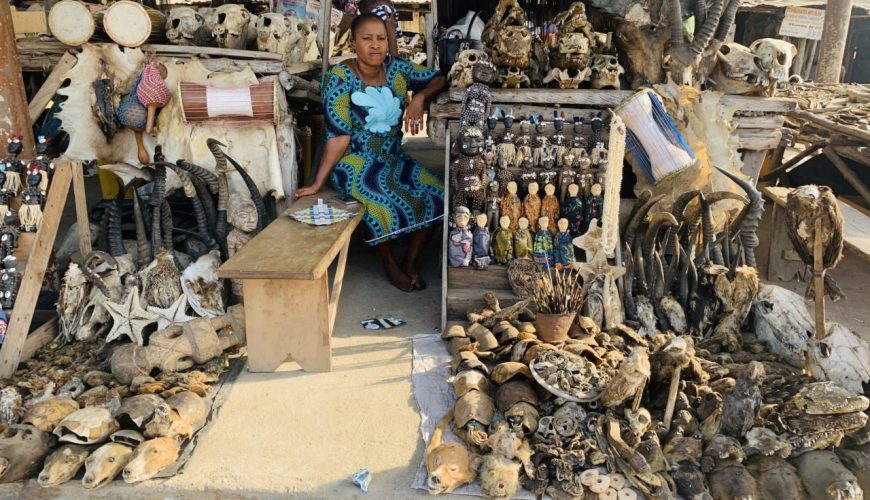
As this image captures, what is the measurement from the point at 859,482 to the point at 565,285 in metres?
1.69

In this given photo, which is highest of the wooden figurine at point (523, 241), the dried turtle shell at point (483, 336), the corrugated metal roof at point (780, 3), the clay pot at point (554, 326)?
the corrugated metal roof at point (780, 3)

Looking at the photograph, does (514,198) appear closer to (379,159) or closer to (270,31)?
(379,159)

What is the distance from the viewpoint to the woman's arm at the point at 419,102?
16.4 feet

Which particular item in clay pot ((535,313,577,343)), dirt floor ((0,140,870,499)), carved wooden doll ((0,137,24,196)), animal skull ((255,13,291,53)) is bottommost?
dirt floor ((0,140,870,499))

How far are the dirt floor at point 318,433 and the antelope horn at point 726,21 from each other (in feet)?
7.70

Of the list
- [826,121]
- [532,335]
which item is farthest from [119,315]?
[826,121]

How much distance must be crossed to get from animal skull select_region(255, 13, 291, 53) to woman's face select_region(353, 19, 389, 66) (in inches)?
36.8

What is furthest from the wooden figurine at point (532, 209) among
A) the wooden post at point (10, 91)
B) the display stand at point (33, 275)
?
the wooden post at point (10, 91)

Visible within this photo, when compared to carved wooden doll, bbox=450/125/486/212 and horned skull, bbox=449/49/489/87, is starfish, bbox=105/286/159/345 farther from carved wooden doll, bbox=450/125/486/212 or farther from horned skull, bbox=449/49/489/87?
horned skull, bbox=449/49/489/87

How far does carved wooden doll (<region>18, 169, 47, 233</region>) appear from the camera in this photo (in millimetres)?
4008

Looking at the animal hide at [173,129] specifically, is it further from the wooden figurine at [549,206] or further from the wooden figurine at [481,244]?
the wooden figurine at [549,206]

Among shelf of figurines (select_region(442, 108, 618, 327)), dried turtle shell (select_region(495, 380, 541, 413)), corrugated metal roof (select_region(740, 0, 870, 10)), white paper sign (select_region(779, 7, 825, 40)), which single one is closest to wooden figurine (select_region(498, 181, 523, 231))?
shelf of figurines (select_region(442, 108, 618, 327))

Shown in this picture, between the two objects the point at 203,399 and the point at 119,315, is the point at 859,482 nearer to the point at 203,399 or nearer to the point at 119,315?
the point at 203,399

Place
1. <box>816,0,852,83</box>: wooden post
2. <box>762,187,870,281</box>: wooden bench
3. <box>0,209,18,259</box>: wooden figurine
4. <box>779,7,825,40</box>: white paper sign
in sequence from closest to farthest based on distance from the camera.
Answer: <box>0,209,18,259</box>: wooden figurine → <box>762,187,870,281</box>: wooden bench → <box>816,0,852,83</box>: wooden post → <box>779,7,825,40</box>: white paper sign
